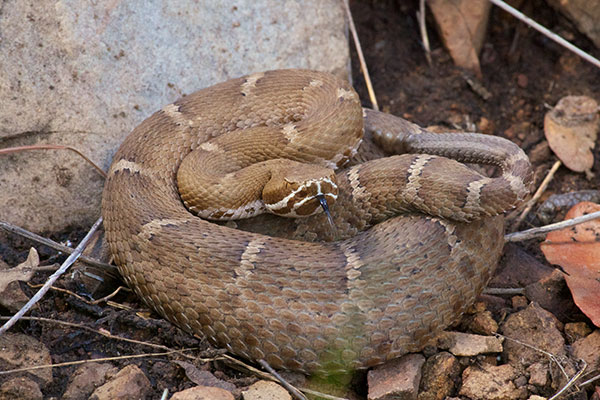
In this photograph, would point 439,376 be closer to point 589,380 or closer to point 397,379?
point 397,379

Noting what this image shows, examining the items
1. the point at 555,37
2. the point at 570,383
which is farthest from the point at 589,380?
the point at 555,37

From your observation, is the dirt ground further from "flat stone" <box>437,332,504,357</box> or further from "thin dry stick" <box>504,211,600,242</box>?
"flat stone" <box>437,332,504,357</box>

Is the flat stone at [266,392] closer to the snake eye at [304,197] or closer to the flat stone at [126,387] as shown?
the flat stone at [126,387]

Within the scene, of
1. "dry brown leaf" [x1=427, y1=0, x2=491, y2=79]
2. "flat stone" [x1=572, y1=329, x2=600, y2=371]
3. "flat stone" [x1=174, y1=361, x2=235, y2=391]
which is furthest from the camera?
"dry brown leaf" [x1=427, y1=0, x2=491, y2=79]

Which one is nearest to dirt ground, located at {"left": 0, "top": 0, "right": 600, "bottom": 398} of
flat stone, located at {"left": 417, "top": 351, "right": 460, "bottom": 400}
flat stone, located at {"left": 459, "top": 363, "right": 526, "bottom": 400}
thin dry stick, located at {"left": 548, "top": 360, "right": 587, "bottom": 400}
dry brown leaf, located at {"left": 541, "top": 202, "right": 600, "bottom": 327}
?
dry brown leaf, located at {"left": 541, "top": 202, "right": 600, "bottom": 327}

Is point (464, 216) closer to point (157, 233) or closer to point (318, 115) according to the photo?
point (318, 115)

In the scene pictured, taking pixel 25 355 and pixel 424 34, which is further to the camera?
pixel 424 34
